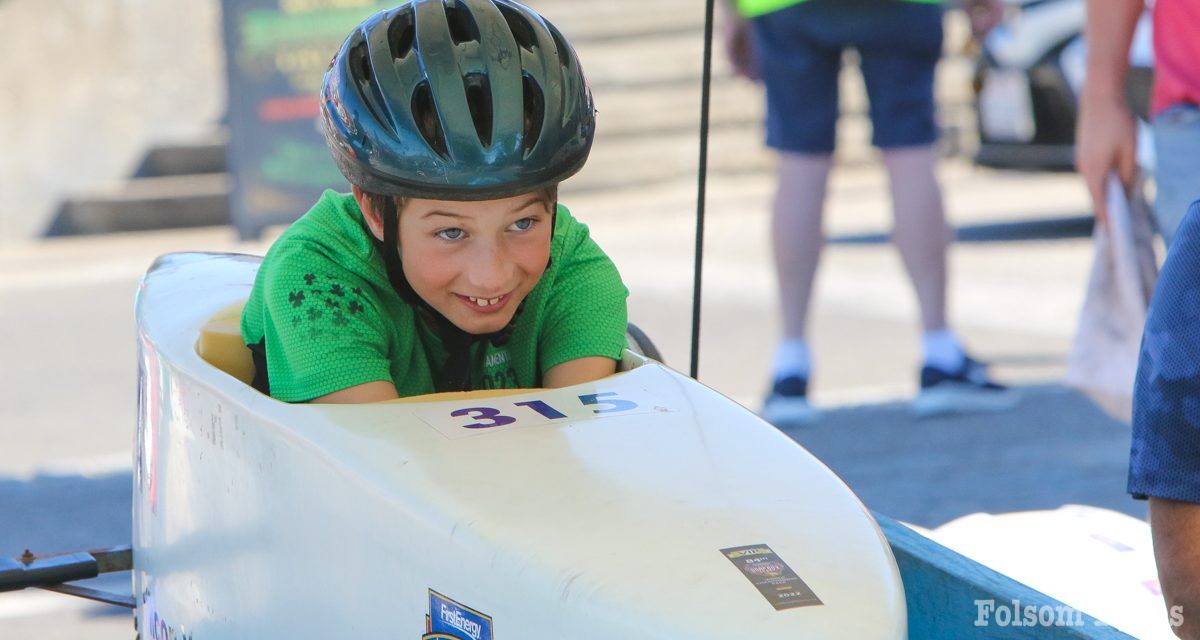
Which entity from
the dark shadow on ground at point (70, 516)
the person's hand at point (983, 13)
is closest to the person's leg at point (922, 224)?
the person's hand at point (983, 13)

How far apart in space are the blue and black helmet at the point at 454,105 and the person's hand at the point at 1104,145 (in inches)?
44.1

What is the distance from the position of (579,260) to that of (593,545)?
963 millimetres

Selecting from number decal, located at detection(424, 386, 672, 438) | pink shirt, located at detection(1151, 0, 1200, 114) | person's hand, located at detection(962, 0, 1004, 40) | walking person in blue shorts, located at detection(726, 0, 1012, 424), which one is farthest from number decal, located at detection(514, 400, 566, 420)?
person's hand, located at detection(962, 0, 1004, 40)

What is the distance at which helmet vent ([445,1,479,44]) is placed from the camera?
7.29 feet

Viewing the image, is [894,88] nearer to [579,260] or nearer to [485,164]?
[579,260]

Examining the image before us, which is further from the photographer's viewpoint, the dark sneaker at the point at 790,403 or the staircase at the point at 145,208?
the staircase at the point at 145,208

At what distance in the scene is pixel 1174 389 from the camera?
62.9 inches

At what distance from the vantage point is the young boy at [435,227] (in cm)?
210

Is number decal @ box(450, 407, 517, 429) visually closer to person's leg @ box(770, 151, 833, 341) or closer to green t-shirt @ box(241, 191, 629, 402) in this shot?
green t-shirt @ box(241, 191, 629, 402)

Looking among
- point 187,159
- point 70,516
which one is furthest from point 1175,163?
point 187,159

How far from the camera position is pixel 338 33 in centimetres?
890

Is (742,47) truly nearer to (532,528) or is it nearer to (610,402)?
(610,402)

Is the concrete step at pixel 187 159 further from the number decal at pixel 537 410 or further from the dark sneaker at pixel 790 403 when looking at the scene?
the number decal at pixel 537 410

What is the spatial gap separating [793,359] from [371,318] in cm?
281
